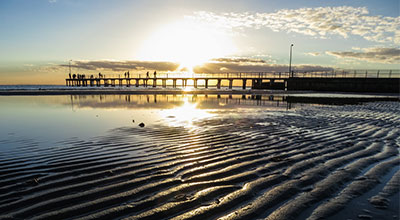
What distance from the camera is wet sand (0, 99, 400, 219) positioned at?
111 inches

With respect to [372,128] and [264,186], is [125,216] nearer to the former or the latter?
[264,186]

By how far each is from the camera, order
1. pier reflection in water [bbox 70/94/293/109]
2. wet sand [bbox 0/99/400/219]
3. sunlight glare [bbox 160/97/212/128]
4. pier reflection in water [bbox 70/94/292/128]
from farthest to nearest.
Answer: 1. pier reflection in water [bbox 70/94/293/109]
2. pier reflection in water [bbox 70/94/292/128]
3. sunlight glare [bbox 160/97/212/128]
4. wet sand [bbox 0/99/400/219]

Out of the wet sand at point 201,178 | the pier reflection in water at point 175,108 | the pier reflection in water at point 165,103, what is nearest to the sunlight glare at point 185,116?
the pier reflection in water at point 175,108

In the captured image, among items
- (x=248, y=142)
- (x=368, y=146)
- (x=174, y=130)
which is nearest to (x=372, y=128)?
(x=368, y=146)

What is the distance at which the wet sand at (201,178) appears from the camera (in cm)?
283

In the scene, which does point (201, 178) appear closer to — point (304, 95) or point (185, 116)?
point (185, 116)

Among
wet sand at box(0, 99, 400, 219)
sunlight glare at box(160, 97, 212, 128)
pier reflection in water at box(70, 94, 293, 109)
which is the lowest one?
pier reflection in water at box(70, 94, 293, 109)

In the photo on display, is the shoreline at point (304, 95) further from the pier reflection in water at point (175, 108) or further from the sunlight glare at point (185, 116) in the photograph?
the sunlight glare at point (185, 116)

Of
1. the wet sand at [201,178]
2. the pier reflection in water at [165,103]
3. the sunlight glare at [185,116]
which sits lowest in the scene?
the pier reflection in water at [165,103]

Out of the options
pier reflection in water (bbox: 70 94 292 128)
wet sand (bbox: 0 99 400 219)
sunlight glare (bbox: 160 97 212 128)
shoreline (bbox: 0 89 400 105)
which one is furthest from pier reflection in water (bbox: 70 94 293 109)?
wet sand (bbox: 0 99 400 219)

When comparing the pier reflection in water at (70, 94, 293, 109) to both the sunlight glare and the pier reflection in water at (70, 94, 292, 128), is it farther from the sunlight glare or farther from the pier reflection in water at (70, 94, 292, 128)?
the sunlight glare

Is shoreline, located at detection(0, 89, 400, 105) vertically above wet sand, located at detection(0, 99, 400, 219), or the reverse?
wet sand, located at detection(0, 99, 400, 219)

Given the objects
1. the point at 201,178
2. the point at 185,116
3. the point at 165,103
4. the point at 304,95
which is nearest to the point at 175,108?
the point at 185,116

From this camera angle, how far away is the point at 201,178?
→ 386 centimetres
